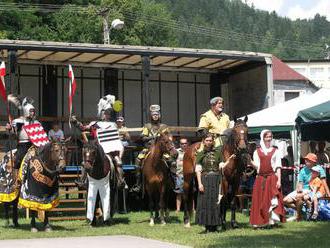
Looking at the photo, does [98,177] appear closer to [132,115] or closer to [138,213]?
[138,213]

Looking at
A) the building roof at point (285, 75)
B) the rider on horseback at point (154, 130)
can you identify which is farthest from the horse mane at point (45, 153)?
the building roof at point (285, 75)

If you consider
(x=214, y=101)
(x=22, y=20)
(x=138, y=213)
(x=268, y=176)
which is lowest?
(x=138, y=213)

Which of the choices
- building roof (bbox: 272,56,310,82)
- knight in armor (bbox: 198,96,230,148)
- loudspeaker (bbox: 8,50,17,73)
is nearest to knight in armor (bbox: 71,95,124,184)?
knight in armor (bbox: 198,96,230,148)

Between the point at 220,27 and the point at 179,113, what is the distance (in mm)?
124221

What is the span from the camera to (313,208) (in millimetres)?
13562

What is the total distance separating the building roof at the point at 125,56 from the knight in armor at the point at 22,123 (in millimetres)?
3939

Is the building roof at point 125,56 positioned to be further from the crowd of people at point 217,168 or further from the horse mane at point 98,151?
the horse mane at point 98,151

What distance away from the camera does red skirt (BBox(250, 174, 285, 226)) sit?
12.3 metres

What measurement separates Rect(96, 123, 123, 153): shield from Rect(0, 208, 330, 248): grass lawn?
164 cm

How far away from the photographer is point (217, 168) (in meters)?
11.6

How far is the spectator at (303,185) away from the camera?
13.8m

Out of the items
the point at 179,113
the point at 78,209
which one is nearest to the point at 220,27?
the point at 179,113

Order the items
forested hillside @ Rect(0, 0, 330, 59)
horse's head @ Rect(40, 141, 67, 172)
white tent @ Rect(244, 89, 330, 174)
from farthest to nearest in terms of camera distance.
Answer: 1. forested hillside @ Rect(0, 0, 330, 59)
2. white tent @ Rect(244, 89, 330, 174)
3. horse's head @ Rect(40, 141, 67, 172)

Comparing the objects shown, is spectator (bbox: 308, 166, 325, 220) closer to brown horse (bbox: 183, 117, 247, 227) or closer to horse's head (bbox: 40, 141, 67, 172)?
brown horse (bbox: 183, 117, 247, 227)
